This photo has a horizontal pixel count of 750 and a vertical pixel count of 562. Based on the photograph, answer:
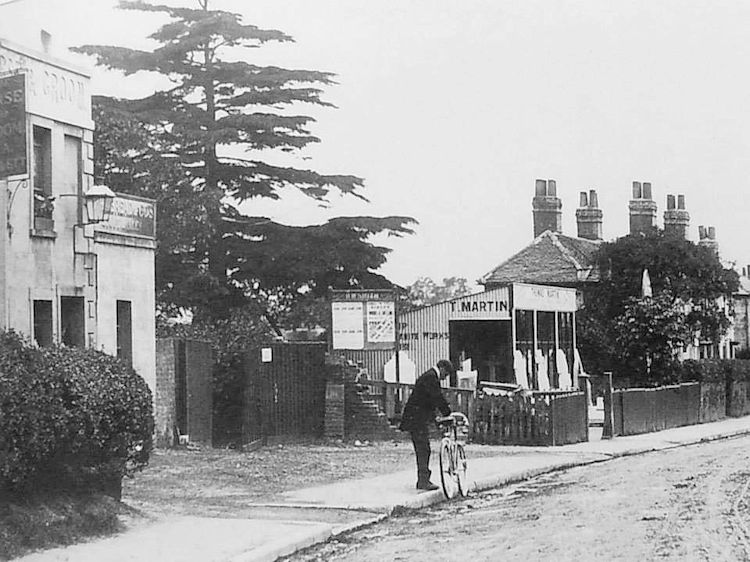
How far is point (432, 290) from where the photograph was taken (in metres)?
17.9

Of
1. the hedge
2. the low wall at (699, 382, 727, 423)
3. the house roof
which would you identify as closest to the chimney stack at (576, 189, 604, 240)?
the house roof

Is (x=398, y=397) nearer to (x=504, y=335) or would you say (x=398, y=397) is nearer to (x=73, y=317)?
(x=504, y=335)

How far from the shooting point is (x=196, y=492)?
11906mm

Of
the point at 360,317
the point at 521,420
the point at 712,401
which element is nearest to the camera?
the point at 360,317

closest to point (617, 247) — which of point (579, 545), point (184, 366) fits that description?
point (184, 366)

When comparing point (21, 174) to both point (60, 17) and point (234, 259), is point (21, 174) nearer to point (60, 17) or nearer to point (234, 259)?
point (60, 17)

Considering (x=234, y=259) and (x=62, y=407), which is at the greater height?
(x=234, y=259)

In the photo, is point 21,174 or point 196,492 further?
point 21,174

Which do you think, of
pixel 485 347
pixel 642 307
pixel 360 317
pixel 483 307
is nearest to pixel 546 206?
pixel 360 317

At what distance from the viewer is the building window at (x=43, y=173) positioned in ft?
45.3

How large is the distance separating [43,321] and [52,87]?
7.98ft

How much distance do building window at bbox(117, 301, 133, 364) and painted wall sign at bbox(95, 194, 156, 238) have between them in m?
0.86

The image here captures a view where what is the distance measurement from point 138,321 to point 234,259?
158cm

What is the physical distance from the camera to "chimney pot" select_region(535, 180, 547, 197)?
34.7ft
